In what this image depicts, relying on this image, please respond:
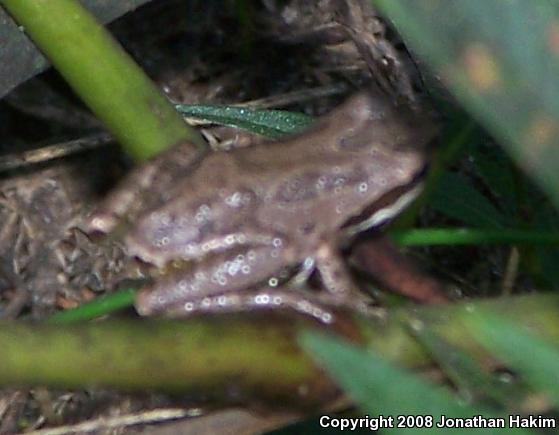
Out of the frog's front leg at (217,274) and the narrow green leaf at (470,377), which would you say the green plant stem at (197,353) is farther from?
the frog's front leg at (217,274)

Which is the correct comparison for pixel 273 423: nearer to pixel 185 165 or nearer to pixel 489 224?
pixel 185 165

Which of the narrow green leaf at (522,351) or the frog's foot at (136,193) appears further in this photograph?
the frog's foot at (136,193)

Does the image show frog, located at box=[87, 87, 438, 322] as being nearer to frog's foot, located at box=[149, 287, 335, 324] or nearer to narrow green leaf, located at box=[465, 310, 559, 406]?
frog's foot, located at box=[149, 287, 335, 324]

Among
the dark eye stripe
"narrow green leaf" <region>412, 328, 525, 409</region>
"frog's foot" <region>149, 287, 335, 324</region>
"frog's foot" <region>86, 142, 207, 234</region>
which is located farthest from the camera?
the dark eye stripe

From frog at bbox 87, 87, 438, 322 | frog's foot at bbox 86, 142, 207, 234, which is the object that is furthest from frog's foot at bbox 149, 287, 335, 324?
frog's foot at bbox 86, 142, 207, 234

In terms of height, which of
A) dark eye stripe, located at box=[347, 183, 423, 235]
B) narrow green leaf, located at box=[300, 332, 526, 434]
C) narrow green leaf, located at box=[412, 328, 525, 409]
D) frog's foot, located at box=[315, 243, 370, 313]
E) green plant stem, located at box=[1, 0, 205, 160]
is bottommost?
dark eye stripe, located at box=[347, 183, 423, 235]

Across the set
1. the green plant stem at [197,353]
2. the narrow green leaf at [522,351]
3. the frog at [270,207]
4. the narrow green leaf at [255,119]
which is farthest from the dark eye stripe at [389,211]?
the narrow green leaf at [522,351]

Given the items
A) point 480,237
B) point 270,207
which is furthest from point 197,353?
point 270,207
